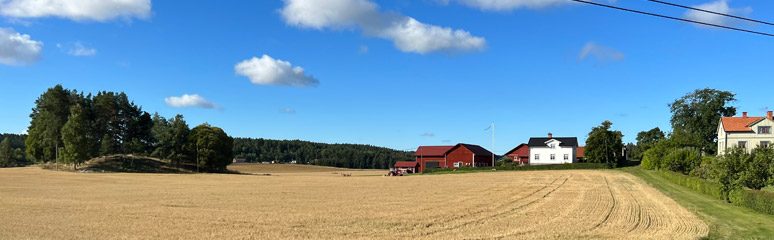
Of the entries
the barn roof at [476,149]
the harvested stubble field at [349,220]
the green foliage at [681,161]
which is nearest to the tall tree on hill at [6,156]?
the harvested stubble field at [349,220]

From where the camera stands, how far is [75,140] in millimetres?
81375

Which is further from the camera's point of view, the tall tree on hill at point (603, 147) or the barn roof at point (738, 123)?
the tall tree on hill at point (603, 147)

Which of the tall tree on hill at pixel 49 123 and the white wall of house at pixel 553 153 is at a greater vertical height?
the tall tree on hill at pixel 49 123

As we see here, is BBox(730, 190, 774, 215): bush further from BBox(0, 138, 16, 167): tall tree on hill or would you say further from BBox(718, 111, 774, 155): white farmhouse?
BBox(0, 138, 16, 167): tall tree on hill

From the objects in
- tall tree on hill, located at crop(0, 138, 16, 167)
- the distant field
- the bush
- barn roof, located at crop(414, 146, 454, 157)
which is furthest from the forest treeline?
the bush

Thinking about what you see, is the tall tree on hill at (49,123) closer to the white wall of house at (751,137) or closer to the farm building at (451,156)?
the farm building at (451,156)

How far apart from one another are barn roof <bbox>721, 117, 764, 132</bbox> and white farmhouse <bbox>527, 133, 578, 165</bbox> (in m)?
27.9

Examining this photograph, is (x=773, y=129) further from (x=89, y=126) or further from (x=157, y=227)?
(x=89, y=126)

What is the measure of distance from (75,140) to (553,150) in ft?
294

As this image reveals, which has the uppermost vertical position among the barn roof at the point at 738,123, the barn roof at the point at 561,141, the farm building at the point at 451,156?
the barn roof at the point at 738,123

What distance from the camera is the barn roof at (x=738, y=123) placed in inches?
3194

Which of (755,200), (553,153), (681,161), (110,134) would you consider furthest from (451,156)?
(755,200)

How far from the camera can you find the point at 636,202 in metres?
29.9

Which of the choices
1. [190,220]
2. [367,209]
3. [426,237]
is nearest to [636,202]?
[367,209]
